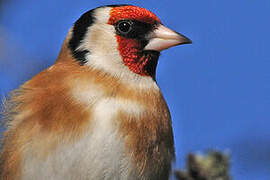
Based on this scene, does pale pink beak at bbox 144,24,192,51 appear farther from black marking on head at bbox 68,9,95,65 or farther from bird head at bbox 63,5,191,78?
black marking on head at bbox 68,9,95,65

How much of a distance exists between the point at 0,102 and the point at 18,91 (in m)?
0.26


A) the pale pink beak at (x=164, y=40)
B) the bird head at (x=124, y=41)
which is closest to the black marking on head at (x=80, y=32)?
the bird head at (x=124, y=41)

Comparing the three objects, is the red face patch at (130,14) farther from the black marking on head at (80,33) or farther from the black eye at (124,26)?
the black marking on head at (80,33)

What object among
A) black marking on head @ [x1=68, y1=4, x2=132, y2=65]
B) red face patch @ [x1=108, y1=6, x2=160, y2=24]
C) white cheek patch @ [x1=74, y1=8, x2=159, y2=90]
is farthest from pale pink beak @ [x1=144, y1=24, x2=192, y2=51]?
black marking on head @ [x1=68, y1=4, x2=132, y2=65]

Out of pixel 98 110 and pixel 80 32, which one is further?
pixel 80 32

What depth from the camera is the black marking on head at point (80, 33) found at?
326cm

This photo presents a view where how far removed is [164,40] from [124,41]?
277 mm

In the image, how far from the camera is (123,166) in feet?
9.25

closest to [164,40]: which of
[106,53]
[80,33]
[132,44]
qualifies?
[132,44]

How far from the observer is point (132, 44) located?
3.26m

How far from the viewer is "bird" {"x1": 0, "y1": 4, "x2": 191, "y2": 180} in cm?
277

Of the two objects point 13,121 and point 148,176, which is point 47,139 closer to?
point 13,121

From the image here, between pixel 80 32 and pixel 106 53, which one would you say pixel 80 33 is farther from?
pixel 106 53

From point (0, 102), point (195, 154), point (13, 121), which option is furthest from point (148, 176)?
point (0, 102)
